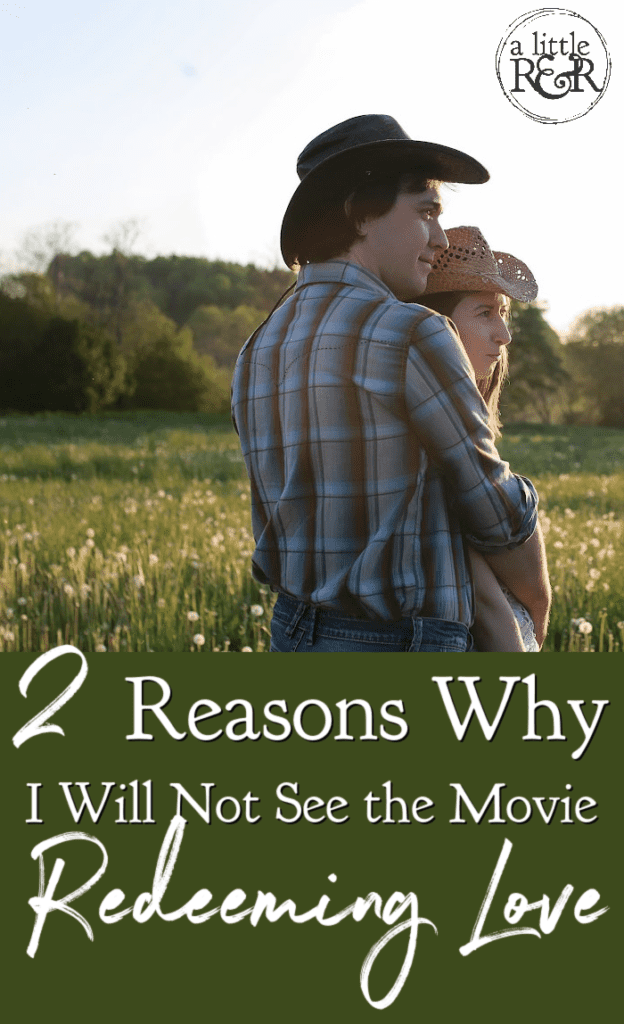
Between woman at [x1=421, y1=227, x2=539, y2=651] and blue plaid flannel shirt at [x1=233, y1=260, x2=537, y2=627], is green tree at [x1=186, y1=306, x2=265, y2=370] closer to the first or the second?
woman at [x1=421, y1=227, x2=539, y2=651]

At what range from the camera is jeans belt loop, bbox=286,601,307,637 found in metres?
2.19

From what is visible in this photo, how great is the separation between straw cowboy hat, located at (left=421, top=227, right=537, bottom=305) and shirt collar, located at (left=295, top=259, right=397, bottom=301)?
0.67m

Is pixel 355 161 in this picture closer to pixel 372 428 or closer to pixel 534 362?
pixel 372 428

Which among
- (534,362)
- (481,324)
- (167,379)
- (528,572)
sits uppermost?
(534,362)

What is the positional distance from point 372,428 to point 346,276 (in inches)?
15.6

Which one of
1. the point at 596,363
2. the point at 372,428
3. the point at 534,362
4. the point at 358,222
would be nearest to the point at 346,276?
the point at 358,222

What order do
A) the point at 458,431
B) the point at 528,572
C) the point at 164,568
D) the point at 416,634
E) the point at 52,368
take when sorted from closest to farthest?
1. the point at 458,431
2. the point at 416,634
3. the point at 528,572
4. the point at 164,568
5. the point at 52,368

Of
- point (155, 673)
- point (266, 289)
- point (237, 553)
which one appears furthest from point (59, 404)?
point (155, 673)

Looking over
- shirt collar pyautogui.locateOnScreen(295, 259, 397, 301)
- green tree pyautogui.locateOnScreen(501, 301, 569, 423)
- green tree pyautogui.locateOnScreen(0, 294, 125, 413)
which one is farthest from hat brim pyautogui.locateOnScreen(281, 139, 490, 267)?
green tree pyautogui.locateOnScreen(501, 301, 569, 423)

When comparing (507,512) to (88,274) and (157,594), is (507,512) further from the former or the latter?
(88,274)

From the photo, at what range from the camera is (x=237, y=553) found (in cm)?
637

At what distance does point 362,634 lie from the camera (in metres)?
2.11

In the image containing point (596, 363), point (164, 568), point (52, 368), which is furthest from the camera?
point (596, 363)

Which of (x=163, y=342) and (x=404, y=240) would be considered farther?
(x=163, y=342)
